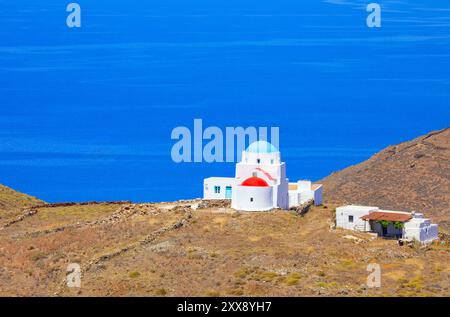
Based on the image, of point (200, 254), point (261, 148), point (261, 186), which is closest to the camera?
point (200, 254)

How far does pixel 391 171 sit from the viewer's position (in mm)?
113000

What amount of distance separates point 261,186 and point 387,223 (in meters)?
8.38

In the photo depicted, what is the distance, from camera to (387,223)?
75.1 m

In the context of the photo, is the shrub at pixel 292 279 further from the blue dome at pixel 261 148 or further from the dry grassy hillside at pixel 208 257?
the blue dome at pixel 261 148

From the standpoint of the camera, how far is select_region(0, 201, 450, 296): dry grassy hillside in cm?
6378

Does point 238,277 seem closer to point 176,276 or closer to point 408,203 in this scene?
point 176,276

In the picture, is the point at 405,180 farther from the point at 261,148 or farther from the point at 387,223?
the point at 387,223

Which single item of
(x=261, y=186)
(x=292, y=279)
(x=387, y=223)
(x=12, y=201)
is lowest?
(x=292, y=279)

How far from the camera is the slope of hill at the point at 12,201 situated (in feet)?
294

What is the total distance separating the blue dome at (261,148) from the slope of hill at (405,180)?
77.3 feet

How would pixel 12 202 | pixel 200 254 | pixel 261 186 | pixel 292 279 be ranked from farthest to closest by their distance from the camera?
pixel 12 202 → pixel 261 186 → pixel 200 254 → pixel 292 279

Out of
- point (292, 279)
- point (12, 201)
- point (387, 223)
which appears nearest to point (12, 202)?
point (12, 201)

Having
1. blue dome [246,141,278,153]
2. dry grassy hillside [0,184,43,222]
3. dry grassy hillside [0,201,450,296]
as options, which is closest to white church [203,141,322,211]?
blue dome [246,141,278,153]
